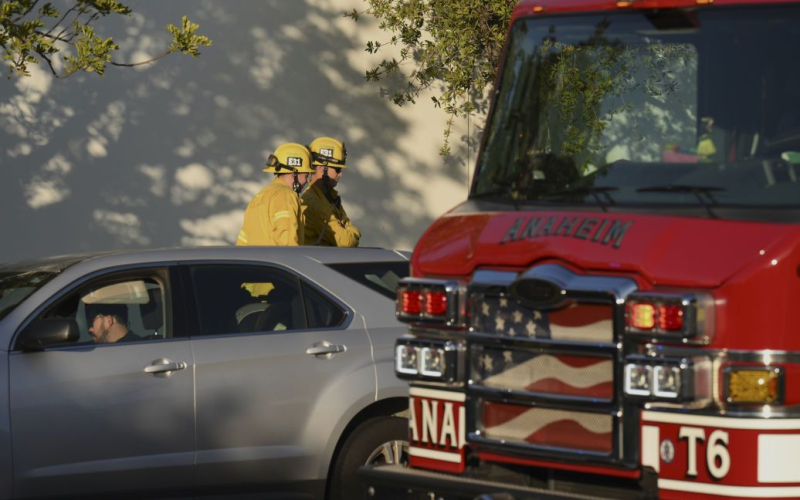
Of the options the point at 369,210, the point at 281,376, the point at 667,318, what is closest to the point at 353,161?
the point at 369,210

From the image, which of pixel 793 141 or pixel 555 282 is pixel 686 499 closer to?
pixel 555 282

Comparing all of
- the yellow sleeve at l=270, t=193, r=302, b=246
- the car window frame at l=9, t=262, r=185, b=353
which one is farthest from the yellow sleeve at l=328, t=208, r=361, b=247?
the car window frame at l=9, t=262, r=185, b=353

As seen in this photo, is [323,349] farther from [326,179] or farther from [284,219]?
[326,179]

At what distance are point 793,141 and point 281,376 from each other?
3.19m

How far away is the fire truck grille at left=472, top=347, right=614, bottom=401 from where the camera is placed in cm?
584

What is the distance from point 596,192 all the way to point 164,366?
2664mm

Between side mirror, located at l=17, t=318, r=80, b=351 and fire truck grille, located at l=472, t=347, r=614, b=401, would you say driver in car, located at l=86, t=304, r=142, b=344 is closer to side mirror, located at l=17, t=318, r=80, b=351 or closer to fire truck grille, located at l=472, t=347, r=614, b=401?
side mirror, located at l=17, t=318, r=80, b=351

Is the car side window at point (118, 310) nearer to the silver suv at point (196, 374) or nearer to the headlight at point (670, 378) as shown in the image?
the silver suv at point (196, 374)

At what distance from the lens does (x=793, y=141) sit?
20.1 ft

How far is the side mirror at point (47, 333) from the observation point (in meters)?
7.42

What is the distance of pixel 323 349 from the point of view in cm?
811

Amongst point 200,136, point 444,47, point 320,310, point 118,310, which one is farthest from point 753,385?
point 200,136

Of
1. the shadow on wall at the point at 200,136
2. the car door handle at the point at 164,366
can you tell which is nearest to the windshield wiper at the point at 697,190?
the car door handle at the point at 164,366

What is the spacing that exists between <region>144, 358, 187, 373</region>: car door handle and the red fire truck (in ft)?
5.38
